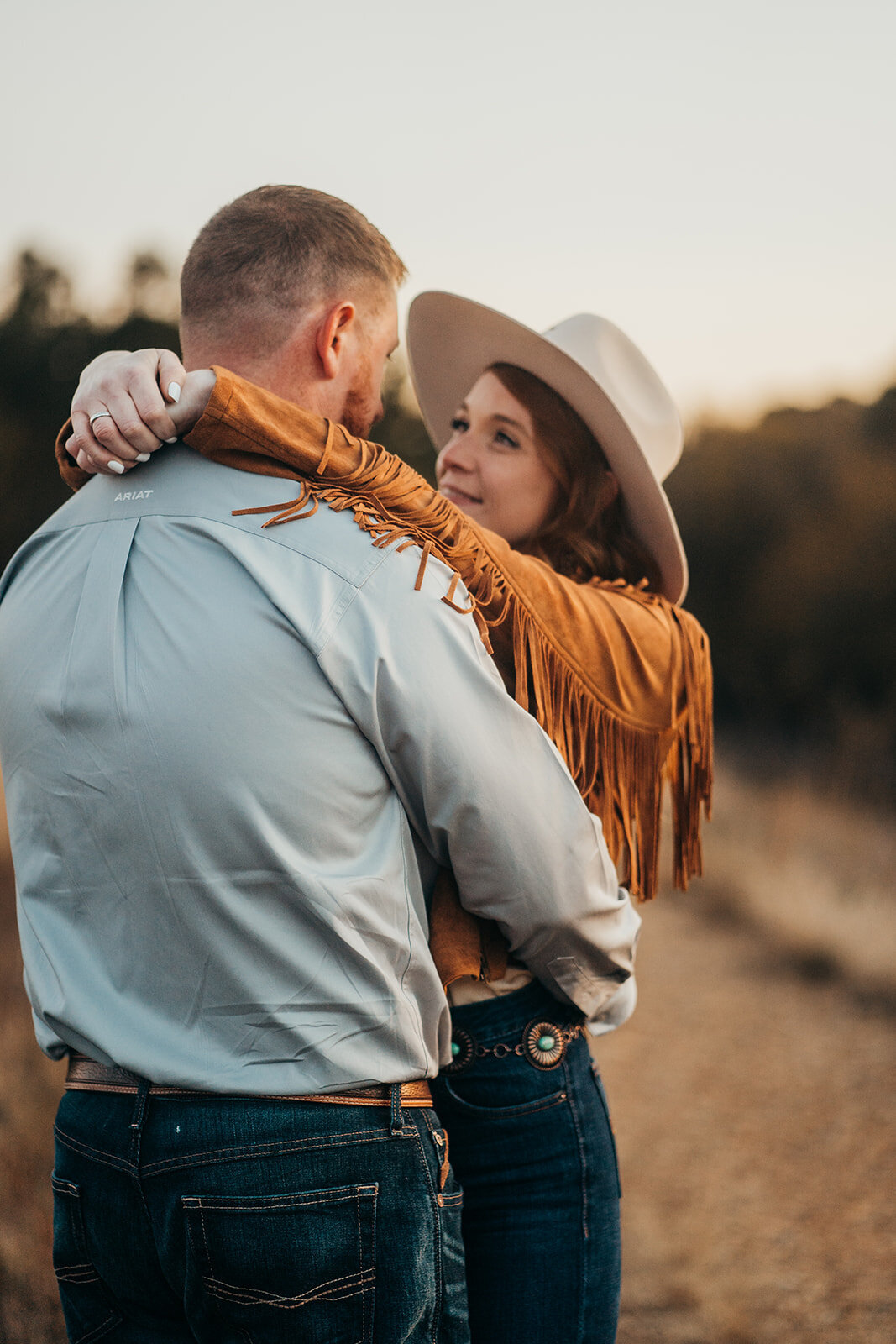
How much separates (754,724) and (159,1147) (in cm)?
1517

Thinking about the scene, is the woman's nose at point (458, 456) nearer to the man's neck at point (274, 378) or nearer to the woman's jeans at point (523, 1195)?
the man's neck at point (274, 378)

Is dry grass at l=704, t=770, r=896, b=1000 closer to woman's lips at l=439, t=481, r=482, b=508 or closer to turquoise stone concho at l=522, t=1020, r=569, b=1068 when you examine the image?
woman's lips at l=439, t=481, r=482, b=508

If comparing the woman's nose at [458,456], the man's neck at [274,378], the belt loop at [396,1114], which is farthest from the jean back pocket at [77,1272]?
the woman's nose at [458,456]

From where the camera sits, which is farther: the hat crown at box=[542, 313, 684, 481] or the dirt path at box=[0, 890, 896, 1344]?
the dirt path at box=[0, 890, 896, 1344]

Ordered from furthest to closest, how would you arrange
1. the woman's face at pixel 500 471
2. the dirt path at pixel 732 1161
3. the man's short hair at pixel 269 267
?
the dirt path at pixel 732 1161
the woman's face at pixel 500 471
the man's short hair at pixel 269 267

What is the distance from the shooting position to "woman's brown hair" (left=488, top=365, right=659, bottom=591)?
94.5 inches

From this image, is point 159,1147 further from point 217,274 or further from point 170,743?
point 217,274

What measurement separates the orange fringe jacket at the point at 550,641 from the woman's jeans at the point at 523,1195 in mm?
191

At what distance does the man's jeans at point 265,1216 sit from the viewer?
4.44 ft

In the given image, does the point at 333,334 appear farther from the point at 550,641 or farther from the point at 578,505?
the point at 578,505

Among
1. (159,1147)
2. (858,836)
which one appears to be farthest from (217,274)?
(858,836)

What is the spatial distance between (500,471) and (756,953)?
252 inches

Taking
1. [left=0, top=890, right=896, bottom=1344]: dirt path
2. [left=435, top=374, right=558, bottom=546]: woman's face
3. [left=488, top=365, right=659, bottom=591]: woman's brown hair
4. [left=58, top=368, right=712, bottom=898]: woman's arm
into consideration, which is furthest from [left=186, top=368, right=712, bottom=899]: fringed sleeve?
[left=0, top=890, right=896, bottom=1344]: dirt path

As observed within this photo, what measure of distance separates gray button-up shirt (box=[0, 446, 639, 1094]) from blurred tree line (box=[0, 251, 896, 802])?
1138 centimetres
